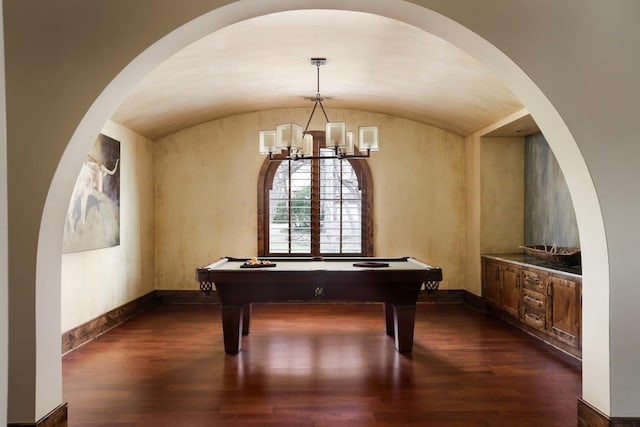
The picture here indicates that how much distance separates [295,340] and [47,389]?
2.84 metres

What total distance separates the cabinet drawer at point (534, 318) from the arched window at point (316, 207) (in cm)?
258

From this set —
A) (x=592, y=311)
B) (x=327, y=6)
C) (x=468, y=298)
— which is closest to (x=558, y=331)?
(x=592, y=311)

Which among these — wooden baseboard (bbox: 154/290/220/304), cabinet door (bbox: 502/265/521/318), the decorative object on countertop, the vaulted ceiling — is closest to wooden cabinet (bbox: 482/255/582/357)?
cabinet door (bbox: 502/265/521/318)

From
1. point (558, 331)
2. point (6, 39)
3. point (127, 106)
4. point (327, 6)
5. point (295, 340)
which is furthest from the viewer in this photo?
point (127, 106)

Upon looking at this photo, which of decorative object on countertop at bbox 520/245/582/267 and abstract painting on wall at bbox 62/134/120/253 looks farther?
abstract painting on wall at bbox 62/134/120/253

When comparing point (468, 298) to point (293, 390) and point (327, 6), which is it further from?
point (327, 6)

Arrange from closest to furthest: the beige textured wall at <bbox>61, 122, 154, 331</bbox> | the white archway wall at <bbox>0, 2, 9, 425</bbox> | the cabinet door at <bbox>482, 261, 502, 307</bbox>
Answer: the white archway wall at <bbox>0, 2, 9, 425</bbox> → the beige textured wall at <bbox>61, 122, 154, 331</bbox> → the cabinet door at <bbox>482, 261, 502, 307</bbox>

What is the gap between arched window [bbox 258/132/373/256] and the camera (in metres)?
7.52

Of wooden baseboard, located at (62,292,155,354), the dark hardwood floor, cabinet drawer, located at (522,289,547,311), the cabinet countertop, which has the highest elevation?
the cabinet countertop

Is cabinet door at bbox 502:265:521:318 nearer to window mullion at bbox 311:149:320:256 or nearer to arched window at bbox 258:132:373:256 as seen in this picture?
arched window at bbox 258:132:373:256

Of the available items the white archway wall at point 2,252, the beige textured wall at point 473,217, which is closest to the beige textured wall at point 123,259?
the white archway wall at point 2,252

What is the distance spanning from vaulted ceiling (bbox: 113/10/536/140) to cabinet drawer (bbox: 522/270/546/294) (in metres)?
1.88

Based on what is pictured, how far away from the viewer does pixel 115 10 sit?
2639mm

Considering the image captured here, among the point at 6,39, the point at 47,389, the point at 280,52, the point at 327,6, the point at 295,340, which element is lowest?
the point at 295,340
